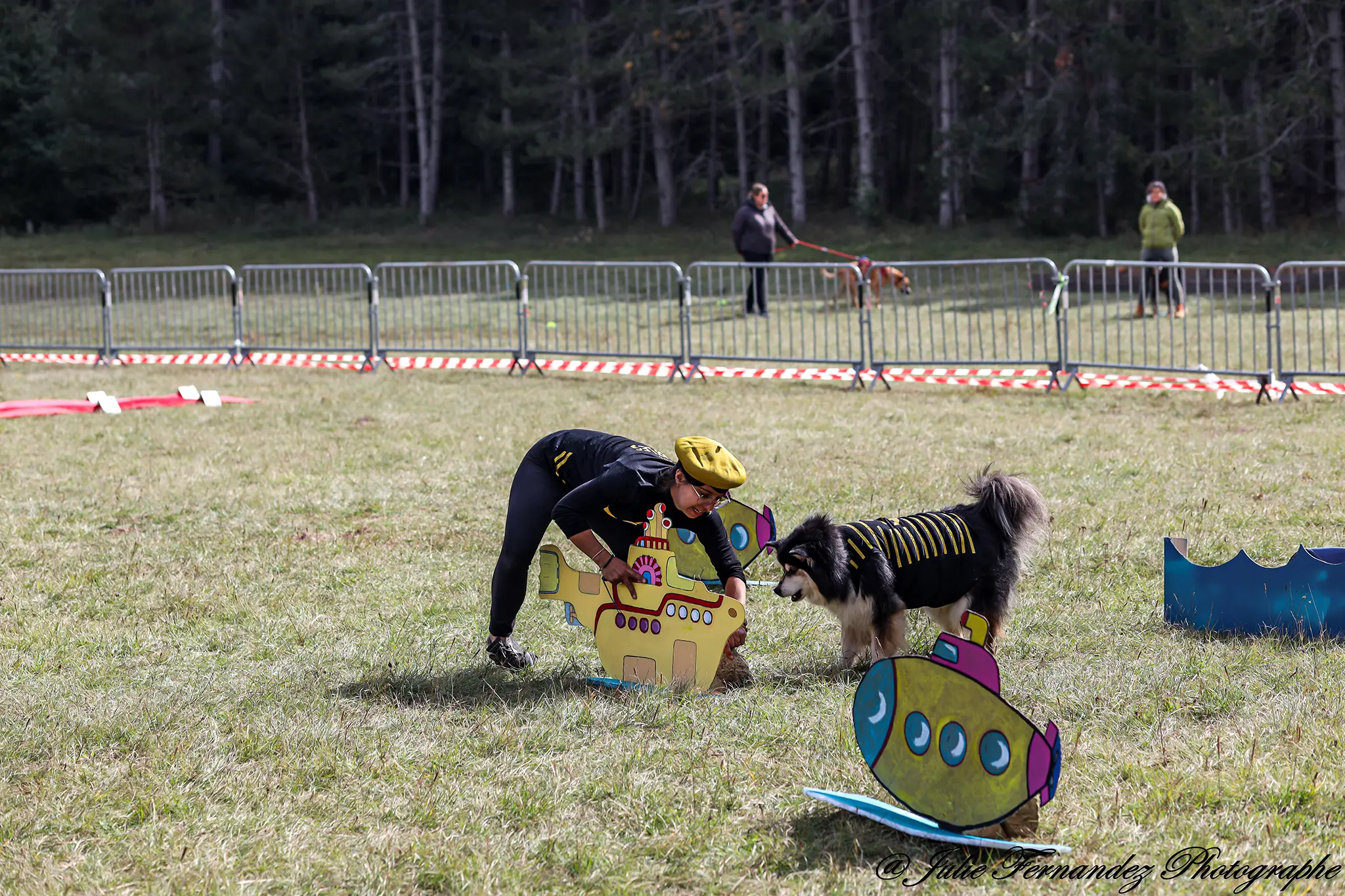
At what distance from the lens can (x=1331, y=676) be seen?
5.32m

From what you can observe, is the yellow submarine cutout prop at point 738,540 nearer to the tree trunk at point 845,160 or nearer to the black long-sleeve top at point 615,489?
the black long-sleeve top at point 615,489

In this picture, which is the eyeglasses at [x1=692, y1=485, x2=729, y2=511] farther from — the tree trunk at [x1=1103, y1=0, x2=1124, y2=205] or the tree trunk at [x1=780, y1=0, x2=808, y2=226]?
the tree trunk at [x1=780, y1=0, x2=808, y2=226]

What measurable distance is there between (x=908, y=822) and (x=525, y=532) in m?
2.29

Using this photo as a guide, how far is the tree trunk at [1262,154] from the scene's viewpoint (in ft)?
99.7

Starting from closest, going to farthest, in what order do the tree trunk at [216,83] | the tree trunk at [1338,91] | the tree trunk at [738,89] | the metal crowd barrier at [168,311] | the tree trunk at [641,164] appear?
the metal crowd barrier at [168,311] → the tree trunk at [1338,91] → the tree trunk at [738,89] → the tree trunk at [641,164] → the tree trunk at [216,83]

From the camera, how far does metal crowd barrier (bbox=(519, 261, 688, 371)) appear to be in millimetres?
15930

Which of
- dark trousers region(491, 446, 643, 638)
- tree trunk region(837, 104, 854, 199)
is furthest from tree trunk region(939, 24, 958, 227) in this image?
dark trousers region(491, 446, 643, 638)

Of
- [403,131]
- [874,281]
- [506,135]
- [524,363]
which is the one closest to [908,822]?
[524,363]

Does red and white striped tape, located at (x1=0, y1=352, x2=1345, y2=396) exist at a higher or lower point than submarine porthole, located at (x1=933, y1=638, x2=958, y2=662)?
higher

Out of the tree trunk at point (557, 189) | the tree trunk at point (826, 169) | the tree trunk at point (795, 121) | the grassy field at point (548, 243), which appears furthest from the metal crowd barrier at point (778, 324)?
the tree trunk at point (557, 189)

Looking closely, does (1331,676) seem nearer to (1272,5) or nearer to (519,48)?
(1272,5)

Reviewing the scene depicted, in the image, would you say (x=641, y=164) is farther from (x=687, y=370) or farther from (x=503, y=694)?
(x=503, y=694)

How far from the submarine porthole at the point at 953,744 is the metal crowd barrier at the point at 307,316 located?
1402 cm

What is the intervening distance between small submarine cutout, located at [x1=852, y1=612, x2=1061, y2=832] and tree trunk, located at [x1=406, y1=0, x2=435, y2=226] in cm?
4337
